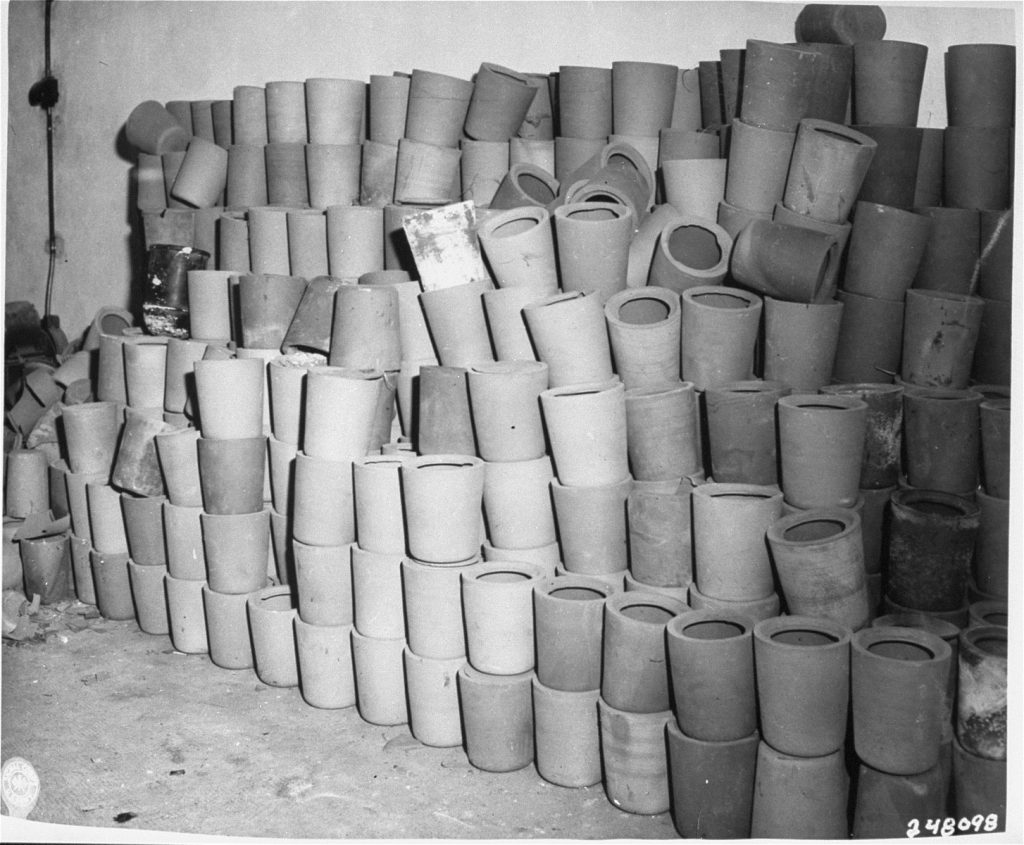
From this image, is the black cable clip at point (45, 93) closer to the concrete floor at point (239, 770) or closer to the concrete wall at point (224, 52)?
the concrete wall at point (224, 52)

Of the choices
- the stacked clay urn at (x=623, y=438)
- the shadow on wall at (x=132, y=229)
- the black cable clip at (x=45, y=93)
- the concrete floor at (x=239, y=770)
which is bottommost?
the concrete floor at (x=239, y=770)

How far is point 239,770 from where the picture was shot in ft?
11.4

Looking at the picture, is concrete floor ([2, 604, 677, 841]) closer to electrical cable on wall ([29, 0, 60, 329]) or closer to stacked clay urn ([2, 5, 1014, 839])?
stacked clay urn ([2, 5, 1014, 839])

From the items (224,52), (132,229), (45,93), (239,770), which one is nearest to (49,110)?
(45,93)

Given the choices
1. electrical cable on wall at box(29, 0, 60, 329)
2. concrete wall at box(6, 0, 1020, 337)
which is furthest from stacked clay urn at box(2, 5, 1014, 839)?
electrical cable on wall at box(29, 0, 60, 329)

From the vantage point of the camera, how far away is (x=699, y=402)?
3752 mm

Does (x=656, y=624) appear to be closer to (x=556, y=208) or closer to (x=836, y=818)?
(x=836, y=818)

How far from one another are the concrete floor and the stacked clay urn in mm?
113

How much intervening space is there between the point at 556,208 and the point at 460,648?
5.80 ft

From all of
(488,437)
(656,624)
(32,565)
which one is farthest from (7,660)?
(656,624)

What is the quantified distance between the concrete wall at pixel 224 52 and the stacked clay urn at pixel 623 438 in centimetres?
89

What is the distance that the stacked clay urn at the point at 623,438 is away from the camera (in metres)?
3.00

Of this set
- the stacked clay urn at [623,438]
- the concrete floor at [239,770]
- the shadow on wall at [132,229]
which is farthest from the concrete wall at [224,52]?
the concrete floor at [239,770]

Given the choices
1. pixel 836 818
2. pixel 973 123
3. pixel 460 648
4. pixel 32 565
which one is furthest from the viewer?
pixel 32 565
